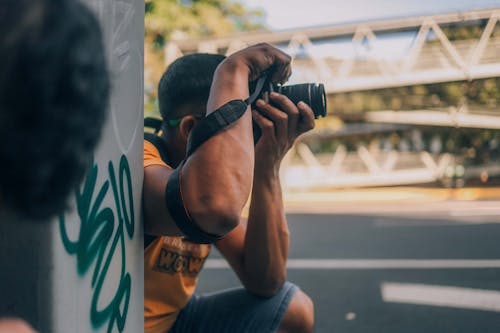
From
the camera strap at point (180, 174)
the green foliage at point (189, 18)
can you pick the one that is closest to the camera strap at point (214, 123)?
the camera strap at point (180, 174)

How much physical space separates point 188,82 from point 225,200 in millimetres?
515

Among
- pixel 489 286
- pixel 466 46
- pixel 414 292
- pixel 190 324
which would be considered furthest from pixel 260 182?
pixel 466 46

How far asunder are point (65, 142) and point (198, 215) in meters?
0.42

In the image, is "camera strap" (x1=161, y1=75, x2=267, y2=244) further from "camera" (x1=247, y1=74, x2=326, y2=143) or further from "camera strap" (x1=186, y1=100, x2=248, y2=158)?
"camera" (x1=247, y1=74, x2=326, y2=143)

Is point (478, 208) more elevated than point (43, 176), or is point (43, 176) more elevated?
point (43, 176)

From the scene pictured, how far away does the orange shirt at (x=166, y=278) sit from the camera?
1.51 metres

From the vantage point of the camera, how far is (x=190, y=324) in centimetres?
173

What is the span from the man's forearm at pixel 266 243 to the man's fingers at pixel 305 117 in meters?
0.21

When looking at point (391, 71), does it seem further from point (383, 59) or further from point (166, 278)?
point (166, 278)

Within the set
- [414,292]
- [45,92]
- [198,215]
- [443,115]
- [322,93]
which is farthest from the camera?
[443,115]

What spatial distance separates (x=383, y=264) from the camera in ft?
17.6

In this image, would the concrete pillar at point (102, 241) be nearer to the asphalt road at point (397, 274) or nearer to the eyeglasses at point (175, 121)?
the eyeglasses at point (175, 121)

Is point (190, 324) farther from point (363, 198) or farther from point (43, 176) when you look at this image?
point (363, 198)

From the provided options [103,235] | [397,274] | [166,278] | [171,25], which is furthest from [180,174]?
[171,25]
